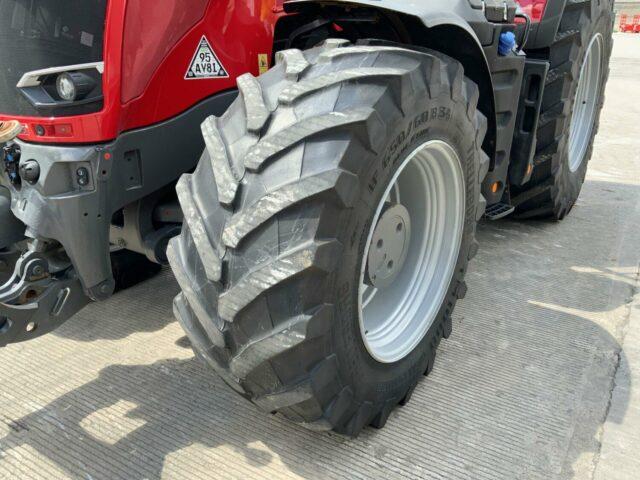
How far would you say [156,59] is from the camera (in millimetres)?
1854

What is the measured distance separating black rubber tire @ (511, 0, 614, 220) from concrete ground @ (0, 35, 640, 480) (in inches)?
27.7

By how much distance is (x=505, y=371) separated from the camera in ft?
8.03

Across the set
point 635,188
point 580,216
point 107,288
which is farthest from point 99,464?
point 635,188

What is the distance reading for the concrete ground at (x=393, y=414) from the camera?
6.41 ft

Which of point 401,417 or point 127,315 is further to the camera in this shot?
point 127,315

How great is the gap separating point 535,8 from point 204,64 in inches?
85.6

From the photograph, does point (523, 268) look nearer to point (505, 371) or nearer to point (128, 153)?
point (505, 371)

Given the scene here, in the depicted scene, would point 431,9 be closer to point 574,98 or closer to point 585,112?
point 574,98

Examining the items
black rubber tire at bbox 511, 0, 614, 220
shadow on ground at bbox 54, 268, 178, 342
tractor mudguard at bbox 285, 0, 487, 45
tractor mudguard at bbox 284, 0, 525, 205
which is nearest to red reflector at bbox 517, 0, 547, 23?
black rubber tire at bbox 511, 0, 614, 220

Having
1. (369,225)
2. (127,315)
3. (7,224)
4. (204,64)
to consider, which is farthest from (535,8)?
(7,224)

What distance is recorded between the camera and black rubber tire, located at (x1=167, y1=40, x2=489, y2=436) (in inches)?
59.1

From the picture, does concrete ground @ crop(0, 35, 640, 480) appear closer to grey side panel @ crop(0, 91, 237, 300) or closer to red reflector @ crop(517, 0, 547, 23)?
grey side panel @ crop(0, 91, 237, 300)

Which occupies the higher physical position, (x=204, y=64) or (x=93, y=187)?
(x=204, y=64)

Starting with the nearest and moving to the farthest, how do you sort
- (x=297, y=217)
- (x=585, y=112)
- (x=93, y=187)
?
(x=297, y=217) → (x=93, y=187) → (x=585, y=112)
